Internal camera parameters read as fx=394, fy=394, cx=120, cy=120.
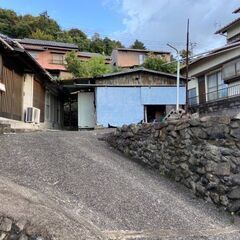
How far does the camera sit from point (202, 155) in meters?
9.83

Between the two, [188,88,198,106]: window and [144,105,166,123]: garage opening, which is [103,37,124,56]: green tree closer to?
[188,88,198,106]: window

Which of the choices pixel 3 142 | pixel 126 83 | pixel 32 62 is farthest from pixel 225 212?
pixel 126 83

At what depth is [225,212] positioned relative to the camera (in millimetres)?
9000

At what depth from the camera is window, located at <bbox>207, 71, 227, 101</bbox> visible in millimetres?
27953

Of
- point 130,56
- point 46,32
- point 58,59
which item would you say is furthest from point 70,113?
point 46,32

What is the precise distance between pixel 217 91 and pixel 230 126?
19272 mm

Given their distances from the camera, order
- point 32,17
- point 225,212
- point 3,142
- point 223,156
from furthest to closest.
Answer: point 32,17
point 3,142
point 223,156
point 225,212

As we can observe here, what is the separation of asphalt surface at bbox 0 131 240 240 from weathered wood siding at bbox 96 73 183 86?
617 inches

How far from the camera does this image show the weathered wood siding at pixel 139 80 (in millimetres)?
27062

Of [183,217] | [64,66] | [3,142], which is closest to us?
[183,217]

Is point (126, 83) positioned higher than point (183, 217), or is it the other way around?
point (126, 83)

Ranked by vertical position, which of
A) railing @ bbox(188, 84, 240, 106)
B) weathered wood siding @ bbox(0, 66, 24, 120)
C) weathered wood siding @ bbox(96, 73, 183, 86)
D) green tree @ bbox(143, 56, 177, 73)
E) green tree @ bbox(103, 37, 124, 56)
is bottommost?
weathered wood siding @ bbox(0, 66, 24, 120)

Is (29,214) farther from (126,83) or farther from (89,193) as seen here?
(126,83)

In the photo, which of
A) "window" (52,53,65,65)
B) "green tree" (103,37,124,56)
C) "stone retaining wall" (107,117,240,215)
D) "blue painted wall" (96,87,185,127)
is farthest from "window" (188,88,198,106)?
"green tree" (103,37,124,56)
